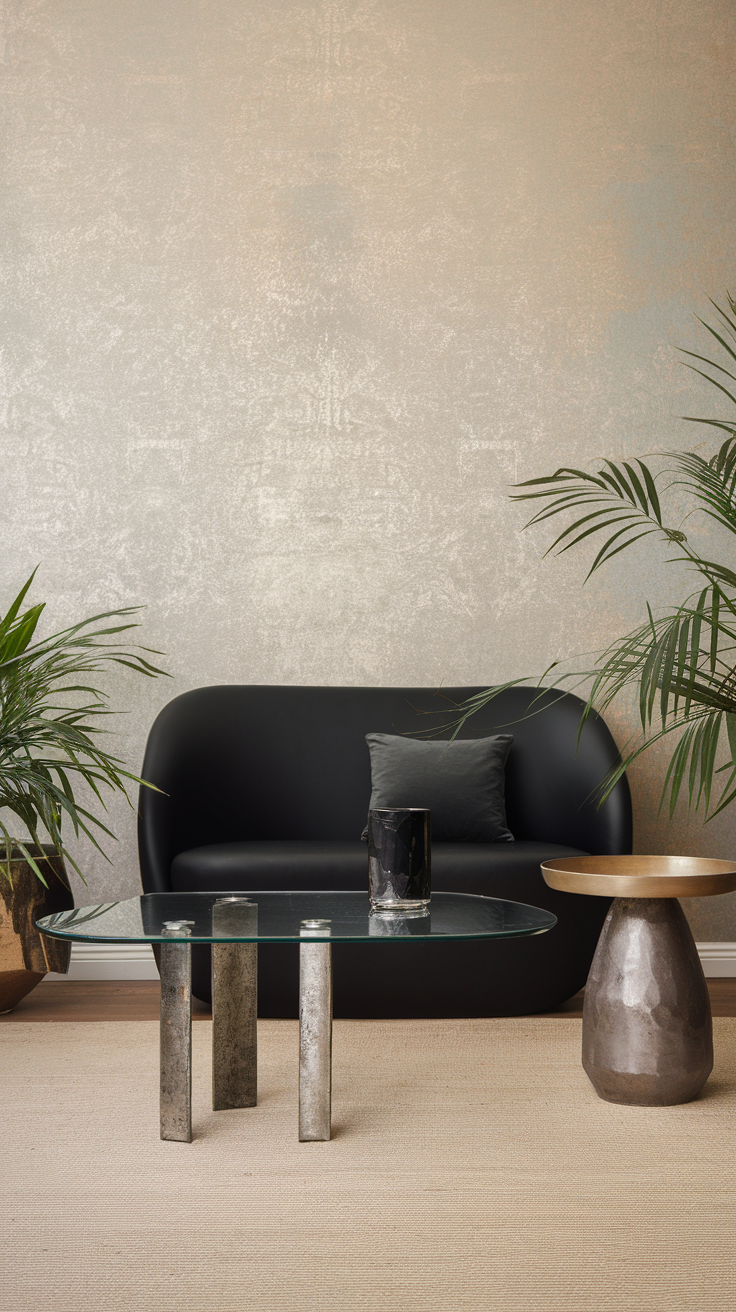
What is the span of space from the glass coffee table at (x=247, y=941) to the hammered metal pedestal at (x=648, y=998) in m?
0.24

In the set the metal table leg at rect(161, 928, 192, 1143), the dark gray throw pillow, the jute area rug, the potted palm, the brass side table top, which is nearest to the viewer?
the jute area rug

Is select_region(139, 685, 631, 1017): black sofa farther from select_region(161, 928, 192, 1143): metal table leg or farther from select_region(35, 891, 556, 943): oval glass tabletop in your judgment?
select_region(161, 928, 192, 1143): metal table leg

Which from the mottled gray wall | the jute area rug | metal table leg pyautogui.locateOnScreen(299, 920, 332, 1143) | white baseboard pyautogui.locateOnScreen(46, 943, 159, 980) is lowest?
white baseboard pyautogui.locateOnScreen(46, 943, 159, 980)

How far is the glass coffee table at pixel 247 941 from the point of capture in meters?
1.67

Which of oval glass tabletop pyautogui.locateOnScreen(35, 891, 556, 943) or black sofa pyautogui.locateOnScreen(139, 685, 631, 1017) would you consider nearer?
oval glass tabletop pyautogui.locateOnScreen(35, 891, 556, 943)

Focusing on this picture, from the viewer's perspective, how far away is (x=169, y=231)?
364 cm

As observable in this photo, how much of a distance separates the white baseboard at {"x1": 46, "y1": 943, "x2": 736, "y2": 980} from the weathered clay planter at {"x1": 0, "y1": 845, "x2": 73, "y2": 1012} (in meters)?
0.49

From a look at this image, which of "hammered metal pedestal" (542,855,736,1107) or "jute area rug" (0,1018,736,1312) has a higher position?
"hammered metal pedestal" (542,855,736,1107)

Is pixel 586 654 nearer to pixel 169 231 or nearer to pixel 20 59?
pixel 169 231

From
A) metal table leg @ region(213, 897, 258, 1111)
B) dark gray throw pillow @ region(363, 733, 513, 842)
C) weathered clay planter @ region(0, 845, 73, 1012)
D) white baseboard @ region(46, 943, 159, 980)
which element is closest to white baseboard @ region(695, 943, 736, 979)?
dark gray throw pillow @ region(363, 733, 513, 842)

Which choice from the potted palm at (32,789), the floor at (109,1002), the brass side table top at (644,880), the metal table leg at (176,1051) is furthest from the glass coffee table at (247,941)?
the floor at (109,1002)

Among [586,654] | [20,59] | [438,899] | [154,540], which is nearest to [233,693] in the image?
[154,540]

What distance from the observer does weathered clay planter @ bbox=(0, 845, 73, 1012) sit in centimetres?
281

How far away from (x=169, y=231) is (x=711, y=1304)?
3.45 metres
